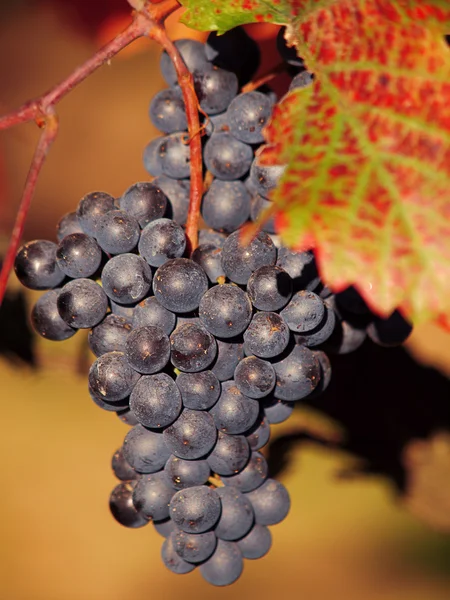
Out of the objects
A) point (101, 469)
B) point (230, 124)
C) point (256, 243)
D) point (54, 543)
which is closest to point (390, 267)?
point (256, 243)

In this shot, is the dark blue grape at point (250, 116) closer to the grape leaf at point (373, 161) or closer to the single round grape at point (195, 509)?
the grape leaf at point (373, 161)

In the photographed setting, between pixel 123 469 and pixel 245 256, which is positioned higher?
pixel 245 256

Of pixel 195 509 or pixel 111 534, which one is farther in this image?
pixel 111 534

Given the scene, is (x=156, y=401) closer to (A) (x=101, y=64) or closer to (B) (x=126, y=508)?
(B) (x=126, y=508)

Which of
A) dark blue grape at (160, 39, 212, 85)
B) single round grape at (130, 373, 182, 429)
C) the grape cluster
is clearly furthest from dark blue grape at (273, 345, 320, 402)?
dark blue grape at (160, 39, 212, 85)

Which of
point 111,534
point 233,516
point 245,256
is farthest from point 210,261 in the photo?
point 111,534

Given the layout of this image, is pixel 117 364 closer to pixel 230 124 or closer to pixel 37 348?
pixel 230 124
